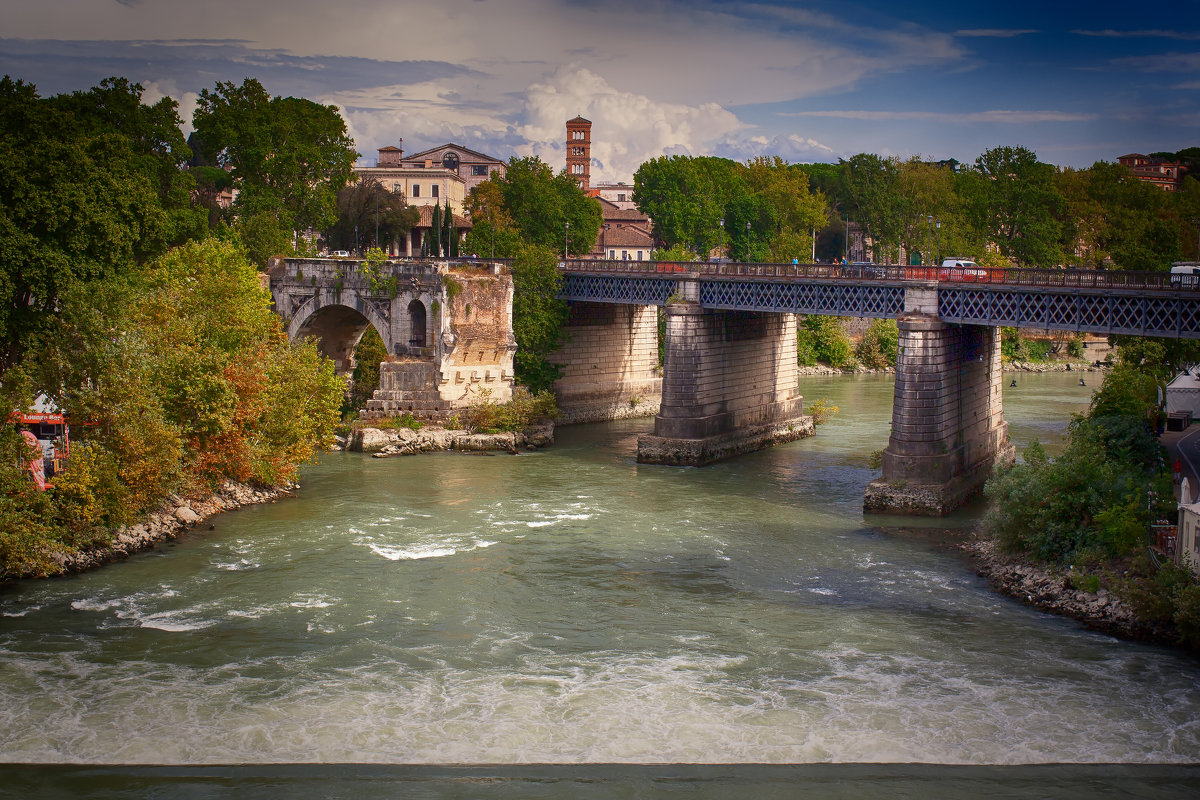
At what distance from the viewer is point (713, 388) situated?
1817 inches

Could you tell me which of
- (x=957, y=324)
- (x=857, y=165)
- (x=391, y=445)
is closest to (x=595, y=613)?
(x=957, y=324)

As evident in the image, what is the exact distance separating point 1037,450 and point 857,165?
73811 mm

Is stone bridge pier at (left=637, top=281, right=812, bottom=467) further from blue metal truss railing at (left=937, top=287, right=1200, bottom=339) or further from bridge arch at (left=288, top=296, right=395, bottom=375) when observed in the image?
bridge arch at (left=288, top=296, right=395, bottom=375)

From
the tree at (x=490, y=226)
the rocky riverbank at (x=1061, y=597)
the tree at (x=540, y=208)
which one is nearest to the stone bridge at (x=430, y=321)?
the tree at (x=490, y=226)

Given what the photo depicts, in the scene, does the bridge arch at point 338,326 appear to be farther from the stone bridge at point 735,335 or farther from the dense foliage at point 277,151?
the dense foliage at point 277,151

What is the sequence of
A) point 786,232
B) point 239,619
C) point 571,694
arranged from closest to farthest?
point 571,694, point 239,619, point 786,232

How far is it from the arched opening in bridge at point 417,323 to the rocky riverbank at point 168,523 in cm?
1264

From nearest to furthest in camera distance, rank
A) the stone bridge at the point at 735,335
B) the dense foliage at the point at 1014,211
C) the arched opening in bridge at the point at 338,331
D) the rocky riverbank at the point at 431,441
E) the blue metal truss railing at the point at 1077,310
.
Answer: the blue metal truss railing at the point at 1077,310 → the stone bridge at the point at 735,335 → the rocky riverbank at the point at 431,441 → the arched opening in bridge at the point at 338,331 → the dense foliage at the point at 1014,211

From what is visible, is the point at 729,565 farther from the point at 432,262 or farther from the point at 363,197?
the point at 363,197

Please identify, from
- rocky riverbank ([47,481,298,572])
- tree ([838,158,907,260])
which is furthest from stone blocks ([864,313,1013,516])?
tree ([838,158,907,260])

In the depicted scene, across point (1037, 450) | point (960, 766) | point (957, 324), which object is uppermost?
point (957, 324)

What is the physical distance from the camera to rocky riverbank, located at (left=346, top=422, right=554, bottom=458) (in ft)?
154

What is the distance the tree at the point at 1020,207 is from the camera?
84688mm

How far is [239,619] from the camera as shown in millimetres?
25406
